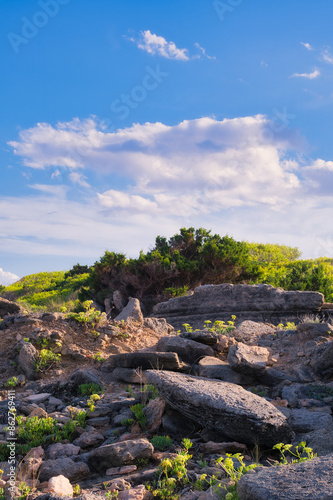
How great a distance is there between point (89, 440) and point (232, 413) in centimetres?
151

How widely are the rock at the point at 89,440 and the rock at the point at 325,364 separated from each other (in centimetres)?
355

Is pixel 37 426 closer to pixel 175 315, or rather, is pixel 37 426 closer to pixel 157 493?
pixel 157 493

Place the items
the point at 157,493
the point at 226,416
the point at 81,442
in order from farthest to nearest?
1. the point at 81,442
2. the point at 226,416
3. the point at 157,493

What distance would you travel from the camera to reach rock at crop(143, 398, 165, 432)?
4570 millimetres

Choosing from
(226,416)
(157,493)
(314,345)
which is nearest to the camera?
(157,493)

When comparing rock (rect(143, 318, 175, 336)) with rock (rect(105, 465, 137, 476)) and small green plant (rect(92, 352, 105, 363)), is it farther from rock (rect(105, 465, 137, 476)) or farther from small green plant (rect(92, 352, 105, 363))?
rock (rect(105, 465, 137, 476))

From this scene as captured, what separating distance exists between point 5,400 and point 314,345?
494 centimetres

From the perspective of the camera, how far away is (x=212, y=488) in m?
3.08

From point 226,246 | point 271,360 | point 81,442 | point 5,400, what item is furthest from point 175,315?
point 81,442

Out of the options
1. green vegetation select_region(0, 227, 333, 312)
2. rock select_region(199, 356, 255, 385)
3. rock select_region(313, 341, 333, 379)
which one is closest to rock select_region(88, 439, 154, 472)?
rock select_region(199, 356, 255, 385)

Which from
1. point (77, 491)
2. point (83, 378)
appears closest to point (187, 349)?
point (83, 378)

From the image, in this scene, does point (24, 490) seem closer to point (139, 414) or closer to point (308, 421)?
point (139, 414)

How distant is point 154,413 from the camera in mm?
4664

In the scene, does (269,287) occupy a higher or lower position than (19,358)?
higher
